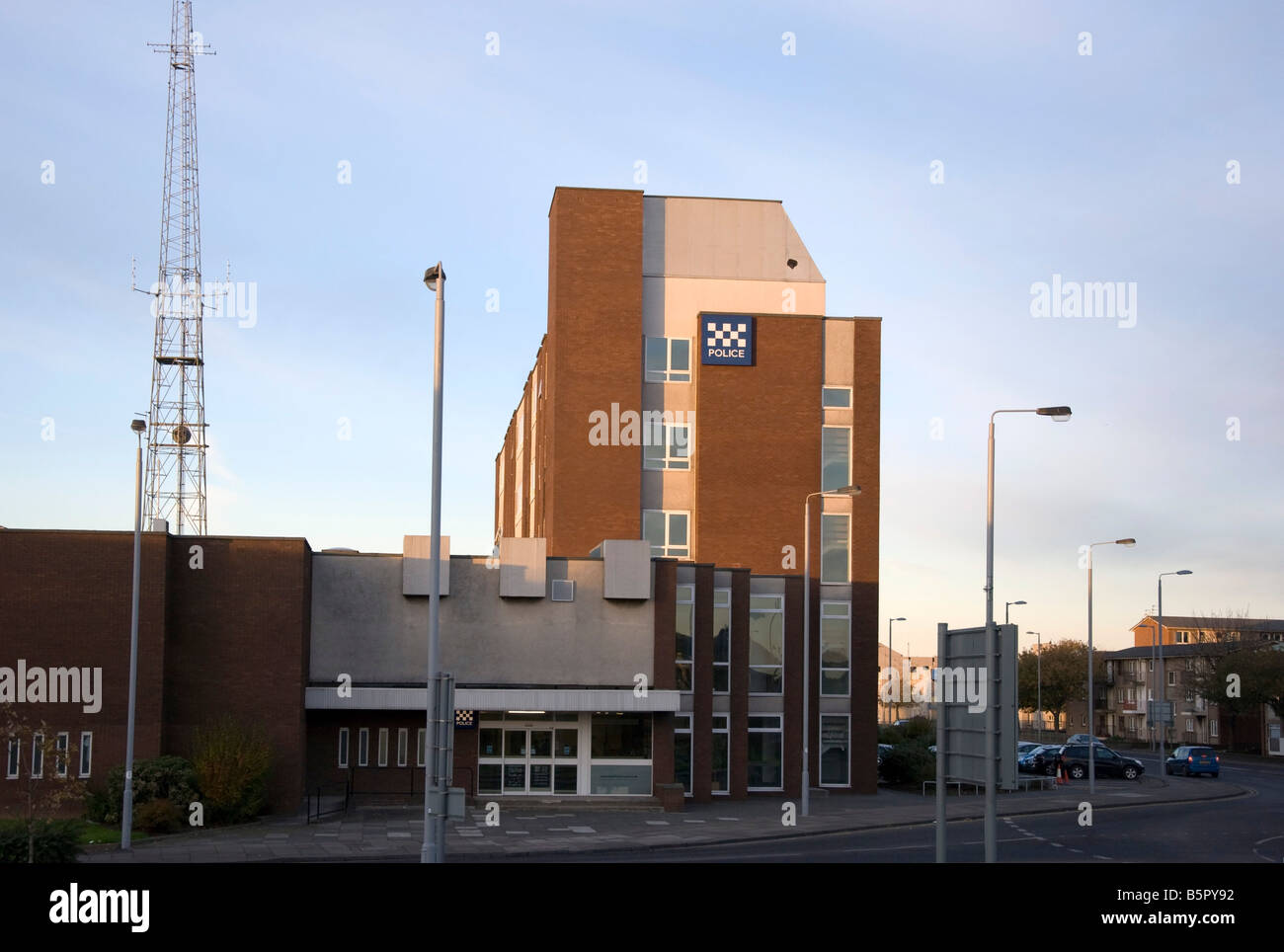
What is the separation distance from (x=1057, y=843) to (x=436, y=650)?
1793 centimetres

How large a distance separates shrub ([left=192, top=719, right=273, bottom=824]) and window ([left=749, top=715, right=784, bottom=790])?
1714 centimetres

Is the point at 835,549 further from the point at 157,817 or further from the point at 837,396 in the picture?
the point at 157,817

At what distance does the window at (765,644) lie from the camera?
44156 mm

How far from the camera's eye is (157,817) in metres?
29.8

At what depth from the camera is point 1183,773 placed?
210ft

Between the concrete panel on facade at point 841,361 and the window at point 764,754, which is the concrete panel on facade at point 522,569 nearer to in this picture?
the window at point 764,754

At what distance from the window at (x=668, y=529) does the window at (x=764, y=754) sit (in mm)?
7658

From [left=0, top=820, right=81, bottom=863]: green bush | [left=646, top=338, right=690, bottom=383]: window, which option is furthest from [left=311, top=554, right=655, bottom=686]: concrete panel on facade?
[left=0, top=820, right=81, bottom=863]: green bush

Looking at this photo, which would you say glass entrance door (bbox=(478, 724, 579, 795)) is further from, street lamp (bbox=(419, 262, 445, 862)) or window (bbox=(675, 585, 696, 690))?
street lamp (bbox=(419, 262, 445, 862))

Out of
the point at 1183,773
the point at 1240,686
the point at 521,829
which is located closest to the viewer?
the point at 521,829

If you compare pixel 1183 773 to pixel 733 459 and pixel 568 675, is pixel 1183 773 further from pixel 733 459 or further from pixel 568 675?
pixel 568 675

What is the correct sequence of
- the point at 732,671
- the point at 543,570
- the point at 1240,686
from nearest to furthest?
the point at 543,570 → the point at 732,671 → the point at 1240,686
